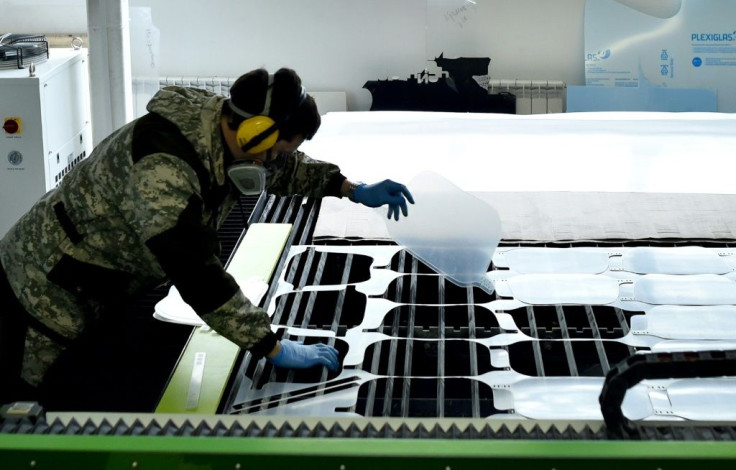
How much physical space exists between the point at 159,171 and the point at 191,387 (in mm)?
531

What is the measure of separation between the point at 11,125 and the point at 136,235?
222 centimetres

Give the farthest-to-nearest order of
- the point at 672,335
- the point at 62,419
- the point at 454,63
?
the point at 454,63, the point at 672,335, the point at 62,419

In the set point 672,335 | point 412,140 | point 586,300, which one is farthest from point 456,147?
point 672,335

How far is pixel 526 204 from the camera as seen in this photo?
11.5 ft

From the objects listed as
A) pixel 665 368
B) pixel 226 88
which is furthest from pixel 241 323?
pixel 226 88

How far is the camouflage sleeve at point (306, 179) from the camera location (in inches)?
103

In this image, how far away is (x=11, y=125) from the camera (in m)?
4.04

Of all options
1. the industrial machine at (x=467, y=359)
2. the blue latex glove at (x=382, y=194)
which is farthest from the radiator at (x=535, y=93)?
the blue latex glove at (x=382, y=194)

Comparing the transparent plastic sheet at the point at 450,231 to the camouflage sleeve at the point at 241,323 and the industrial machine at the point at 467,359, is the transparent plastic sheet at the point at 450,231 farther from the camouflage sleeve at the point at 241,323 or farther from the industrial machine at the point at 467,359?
the camouflage sleeve at the point at 241,323

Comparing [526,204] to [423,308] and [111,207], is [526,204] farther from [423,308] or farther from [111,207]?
[111,207]

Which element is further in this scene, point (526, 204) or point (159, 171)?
point (526, 204)

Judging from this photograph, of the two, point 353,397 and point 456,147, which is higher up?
point 456,147

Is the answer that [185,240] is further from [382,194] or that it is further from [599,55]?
[599,55]

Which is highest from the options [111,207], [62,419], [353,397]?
[111,207]
